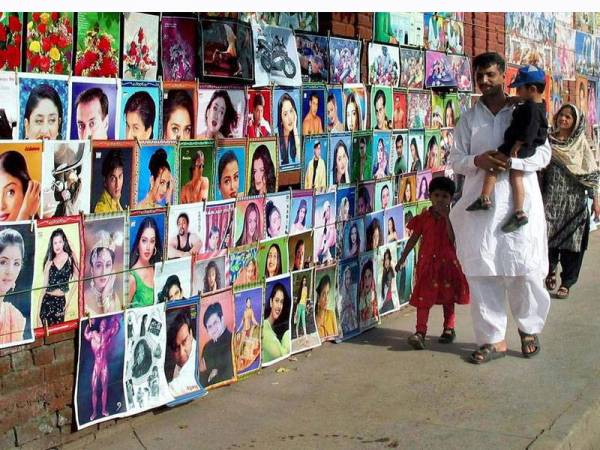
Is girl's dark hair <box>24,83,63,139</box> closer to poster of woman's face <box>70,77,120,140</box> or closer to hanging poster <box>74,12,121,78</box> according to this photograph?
poster of woman's face <box>70,77,120,140</box>

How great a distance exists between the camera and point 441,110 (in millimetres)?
8172

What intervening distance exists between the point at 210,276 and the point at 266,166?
825mm

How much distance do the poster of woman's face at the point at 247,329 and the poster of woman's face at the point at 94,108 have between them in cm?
141

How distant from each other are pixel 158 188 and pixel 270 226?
1.10 m

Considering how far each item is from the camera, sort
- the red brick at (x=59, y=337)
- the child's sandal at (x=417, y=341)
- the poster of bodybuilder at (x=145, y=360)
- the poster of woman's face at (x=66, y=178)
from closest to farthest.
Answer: the poster of woman's face at (x=66, y=178) → the red brick at (x=59, y=337) → the poster of bodybuilder at (x=145, y=360) → the child's sandal at (x=417, y=341)

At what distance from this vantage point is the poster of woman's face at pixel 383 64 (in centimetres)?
691

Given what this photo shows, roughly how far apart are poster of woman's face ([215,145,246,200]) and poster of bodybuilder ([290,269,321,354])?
0.84m

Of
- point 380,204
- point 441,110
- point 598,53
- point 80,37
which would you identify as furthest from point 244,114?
point 598,53

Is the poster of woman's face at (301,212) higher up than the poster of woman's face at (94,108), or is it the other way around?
the poster of woman's face at (94,108)

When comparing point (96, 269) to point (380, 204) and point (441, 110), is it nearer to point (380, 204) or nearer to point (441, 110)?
point (380, 204)

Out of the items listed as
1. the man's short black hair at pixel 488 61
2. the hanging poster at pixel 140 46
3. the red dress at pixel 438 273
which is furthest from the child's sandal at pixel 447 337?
the hanging poster at pixel 140 46

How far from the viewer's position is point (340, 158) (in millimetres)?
6473

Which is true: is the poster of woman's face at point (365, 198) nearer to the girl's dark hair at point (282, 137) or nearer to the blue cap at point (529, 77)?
the girl's dark hair at point (282, 137)

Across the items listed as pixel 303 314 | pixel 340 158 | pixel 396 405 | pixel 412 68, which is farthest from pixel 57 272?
pixel 412 68
